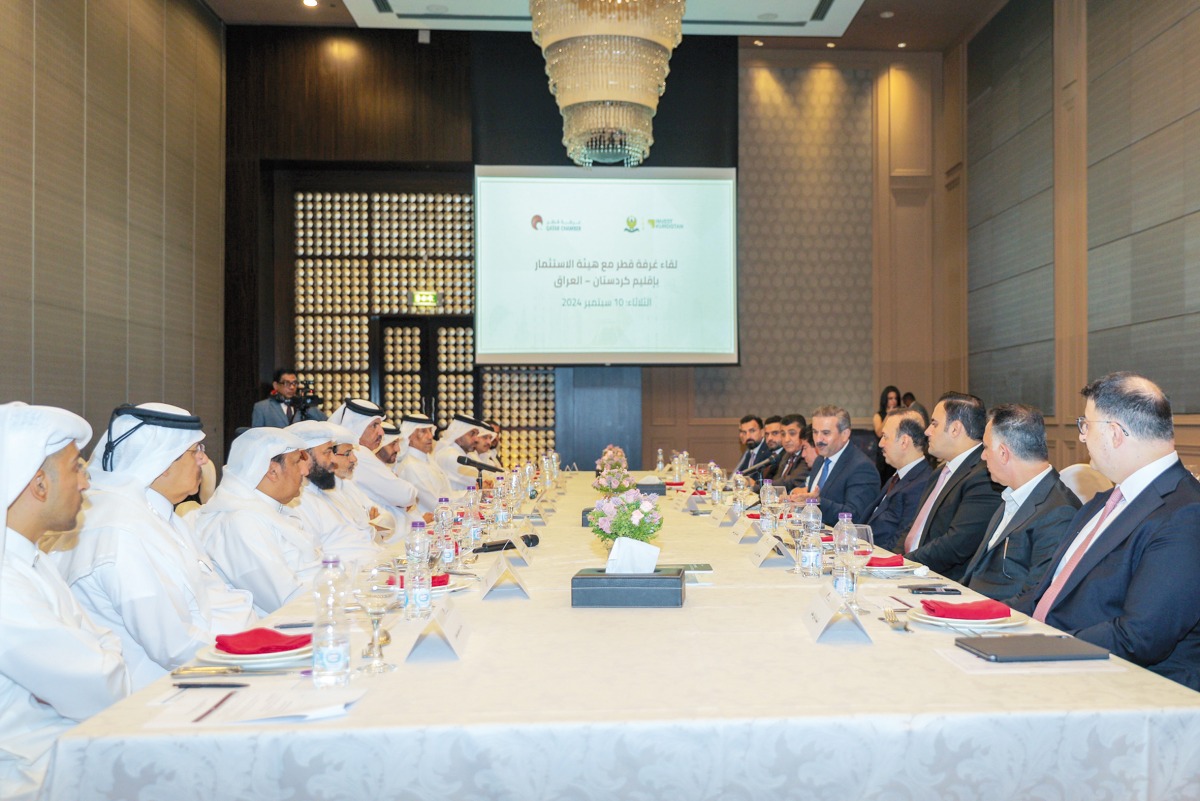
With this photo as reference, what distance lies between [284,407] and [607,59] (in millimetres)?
4660

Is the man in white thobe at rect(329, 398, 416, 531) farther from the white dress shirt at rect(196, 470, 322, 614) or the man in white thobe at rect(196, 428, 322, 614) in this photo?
the white dress shirt at rect(196, 470, 322, 614)

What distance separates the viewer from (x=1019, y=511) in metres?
3.06

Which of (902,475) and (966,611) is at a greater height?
(902,475)

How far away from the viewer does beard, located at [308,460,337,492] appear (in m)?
4.52

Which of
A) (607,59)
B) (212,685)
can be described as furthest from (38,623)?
(607,59)

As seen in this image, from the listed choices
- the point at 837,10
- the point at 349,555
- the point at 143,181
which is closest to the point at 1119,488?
the point at 349,555

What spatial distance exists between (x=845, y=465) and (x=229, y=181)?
22.5 feet

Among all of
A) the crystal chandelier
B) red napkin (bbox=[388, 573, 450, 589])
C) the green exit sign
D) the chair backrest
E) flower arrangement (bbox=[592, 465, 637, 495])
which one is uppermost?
the crystal chandelier

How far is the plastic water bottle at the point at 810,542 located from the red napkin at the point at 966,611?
69cm

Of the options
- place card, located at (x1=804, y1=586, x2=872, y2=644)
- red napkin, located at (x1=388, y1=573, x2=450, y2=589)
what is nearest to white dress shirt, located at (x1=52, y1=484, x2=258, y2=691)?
red napkin, located at (x1=388, y1=573, x2=450, y2=589)

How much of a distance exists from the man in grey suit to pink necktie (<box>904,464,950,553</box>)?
19.2 ft

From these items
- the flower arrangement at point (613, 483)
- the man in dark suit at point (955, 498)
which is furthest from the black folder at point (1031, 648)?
the flower arrangement at point (613, 483)

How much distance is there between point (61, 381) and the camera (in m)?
6.70

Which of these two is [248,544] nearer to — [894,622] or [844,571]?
[844,571]
